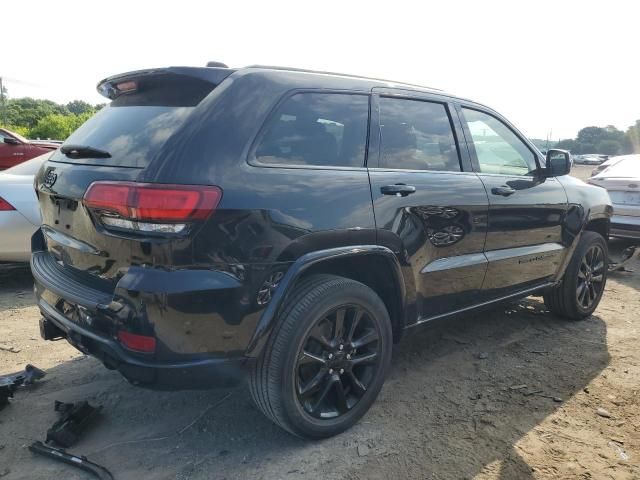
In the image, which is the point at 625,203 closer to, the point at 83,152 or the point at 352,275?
the point at 352,275

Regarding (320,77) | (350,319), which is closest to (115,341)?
(350,319)

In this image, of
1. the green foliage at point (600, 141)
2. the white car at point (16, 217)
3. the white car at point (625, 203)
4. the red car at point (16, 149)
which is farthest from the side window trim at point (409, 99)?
the green foliage at point (600, 141)

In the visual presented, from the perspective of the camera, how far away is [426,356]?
375cm

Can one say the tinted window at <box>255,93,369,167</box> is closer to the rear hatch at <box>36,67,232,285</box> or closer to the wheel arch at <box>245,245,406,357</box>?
the rear hatch at <box>36,67,232,285</box>

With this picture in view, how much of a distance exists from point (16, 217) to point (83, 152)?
2.72m

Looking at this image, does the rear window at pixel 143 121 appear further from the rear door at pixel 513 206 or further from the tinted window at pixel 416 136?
the rear door at pixel 513 206

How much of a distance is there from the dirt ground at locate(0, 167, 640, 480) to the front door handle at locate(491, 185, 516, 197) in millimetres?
987

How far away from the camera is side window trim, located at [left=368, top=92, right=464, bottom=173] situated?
282cm

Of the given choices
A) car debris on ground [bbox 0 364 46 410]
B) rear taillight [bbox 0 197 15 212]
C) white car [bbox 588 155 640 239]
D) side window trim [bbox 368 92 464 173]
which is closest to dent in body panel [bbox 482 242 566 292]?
side window trim [bbox 368 92 464 173]

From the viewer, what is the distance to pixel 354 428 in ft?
9.09

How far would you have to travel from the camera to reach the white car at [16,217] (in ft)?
15.4

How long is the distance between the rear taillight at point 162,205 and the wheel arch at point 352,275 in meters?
0.49

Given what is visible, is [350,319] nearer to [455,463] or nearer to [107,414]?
[455,463]

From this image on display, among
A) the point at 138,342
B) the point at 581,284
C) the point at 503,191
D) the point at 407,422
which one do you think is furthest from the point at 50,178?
the point at 581,284
